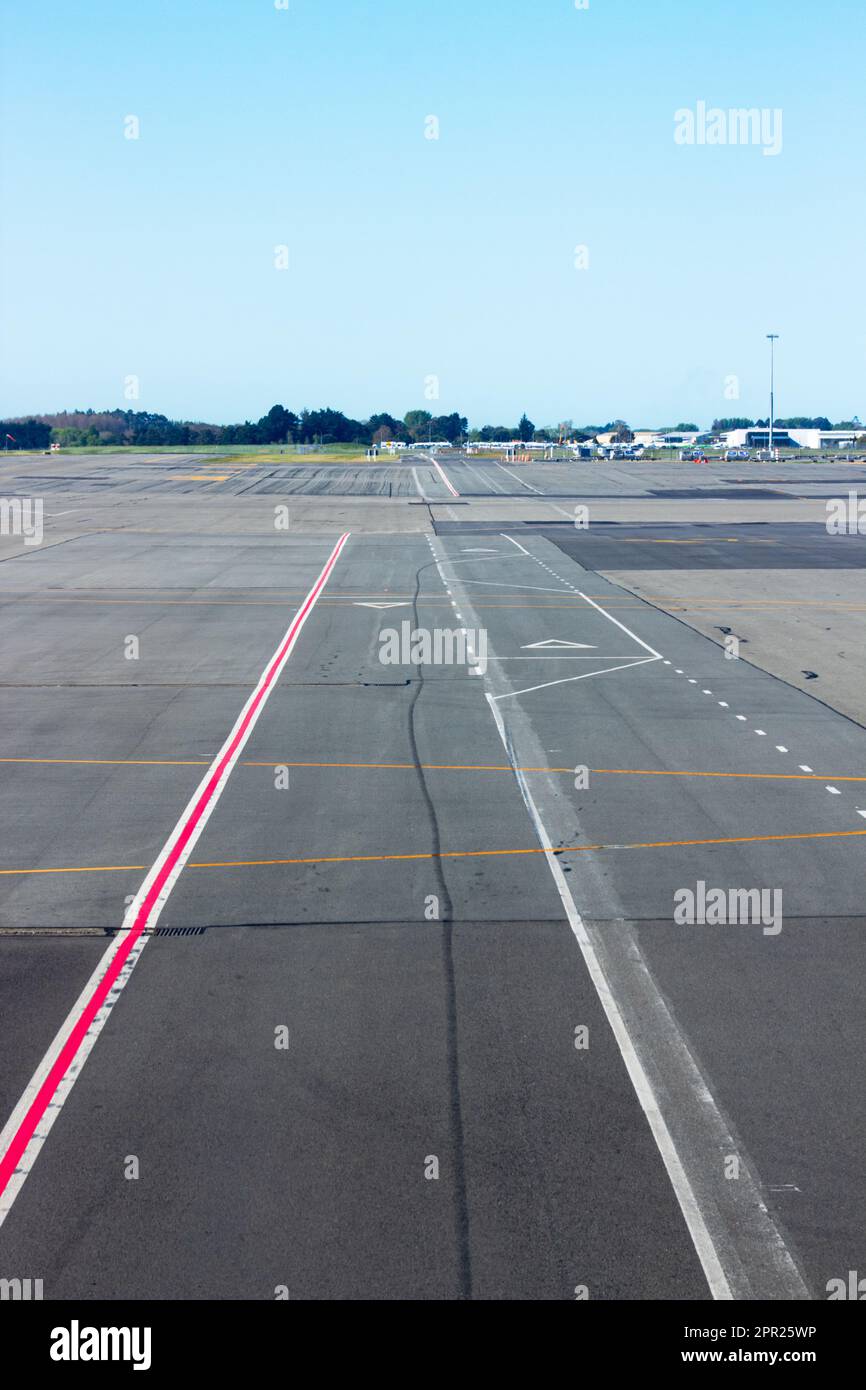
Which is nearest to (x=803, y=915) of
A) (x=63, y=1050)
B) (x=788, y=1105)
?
(x=788, y=1105)

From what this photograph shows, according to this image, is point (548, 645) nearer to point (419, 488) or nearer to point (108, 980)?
point (108, 980)

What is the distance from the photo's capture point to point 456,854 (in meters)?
19.0

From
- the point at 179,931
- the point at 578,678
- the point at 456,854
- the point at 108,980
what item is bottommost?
the point at 108,980

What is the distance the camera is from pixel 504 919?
16375mm

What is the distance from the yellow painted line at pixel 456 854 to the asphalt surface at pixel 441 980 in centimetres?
9

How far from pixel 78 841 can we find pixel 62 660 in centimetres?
1683

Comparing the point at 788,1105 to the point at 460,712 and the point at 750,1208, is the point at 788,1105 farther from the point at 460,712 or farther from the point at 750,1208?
the point at 460,712

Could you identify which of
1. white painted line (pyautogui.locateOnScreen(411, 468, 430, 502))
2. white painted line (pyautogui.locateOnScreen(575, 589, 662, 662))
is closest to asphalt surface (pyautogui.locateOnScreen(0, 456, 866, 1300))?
white painted line (pyautogui.locateOnScreen(575, 589, 662, 662))

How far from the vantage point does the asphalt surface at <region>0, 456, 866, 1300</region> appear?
9906mm

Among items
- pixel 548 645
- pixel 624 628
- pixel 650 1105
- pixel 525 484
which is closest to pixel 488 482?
pixel 525 484

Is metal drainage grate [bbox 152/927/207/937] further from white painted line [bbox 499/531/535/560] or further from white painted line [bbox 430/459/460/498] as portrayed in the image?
white painted line [bbox 430/459/460/498]

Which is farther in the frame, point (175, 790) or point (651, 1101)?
point (175, 790)

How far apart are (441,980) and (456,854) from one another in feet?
15.1

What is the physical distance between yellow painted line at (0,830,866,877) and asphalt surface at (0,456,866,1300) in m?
0.09
